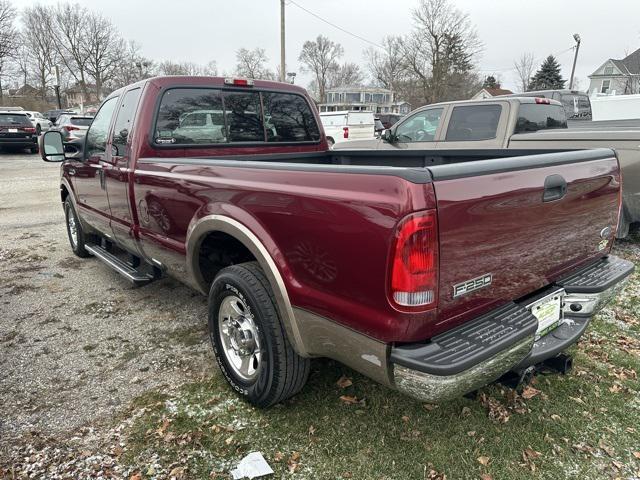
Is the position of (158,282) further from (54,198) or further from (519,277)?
(54,198)

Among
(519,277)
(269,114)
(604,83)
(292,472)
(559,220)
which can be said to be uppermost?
(604,83)

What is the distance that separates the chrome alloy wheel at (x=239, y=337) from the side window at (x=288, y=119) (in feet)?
6.14

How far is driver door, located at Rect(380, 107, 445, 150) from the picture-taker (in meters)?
6.88

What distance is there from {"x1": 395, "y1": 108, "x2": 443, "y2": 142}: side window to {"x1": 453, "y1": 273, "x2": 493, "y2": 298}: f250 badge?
5.34 m

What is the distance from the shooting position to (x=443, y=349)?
1.84 meters

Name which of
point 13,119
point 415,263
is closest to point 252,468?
point 415,263

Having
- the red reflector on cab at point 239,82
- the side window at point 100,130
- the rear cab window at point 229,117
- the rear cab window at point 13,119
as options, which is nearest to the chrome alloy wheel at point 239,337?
the rear cab window at point 229,117

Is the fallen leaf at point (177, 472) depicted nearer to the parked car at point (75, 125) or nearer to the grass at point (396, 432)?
the grass at point (396, 432)

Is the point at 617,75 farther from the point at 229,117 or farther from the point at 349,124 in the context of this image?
the point at 229,117

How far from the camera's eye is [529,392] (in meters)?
2.87

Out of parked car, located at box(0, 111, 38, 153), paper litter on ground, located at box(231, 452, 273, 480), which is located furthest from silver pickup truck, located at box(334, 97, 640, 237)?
parked car, located at box(0, 111, 38, 153)

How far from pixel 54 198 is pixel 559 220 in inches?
421

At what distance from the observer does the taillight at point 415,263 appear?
1704 millimetres

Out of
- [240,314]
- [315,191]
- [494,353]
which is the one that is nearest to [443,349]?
[494,353]
